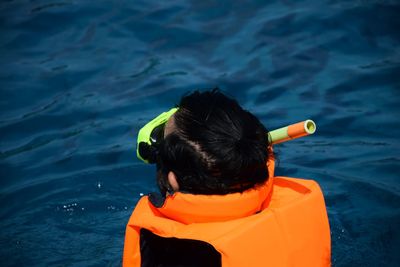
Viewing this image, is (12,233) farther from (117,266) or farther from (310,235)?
(310,235)

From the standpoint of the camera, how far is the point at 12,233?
4.11m

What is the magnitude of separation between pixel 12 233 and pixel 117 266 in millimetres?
938

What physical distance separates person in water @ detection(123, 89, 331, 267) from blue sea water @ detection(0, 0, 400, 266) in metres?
1.13

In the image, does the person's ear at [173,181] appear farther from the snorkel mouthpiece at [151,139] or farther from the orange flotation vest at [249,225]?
the snorkel mouthpiece at [151,139]

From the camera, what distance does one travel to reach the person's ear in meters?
2.32

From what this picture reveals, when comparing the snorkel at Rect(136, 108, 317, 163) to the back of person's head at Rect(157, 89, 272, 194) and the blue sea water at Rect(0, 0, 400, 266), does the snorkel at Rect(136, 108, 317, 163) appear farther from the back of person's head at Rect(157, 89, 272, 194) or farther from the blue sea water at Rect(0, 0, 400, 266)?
the blue sea water at Rect(0, 0, 400, 266)

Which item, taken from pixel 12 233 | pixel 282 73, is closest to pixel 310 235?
pixel 12 233

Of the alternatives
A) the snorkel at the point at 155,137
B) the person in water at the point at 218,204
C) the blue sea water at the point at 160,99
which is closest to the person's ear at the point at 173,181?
the person in water at the point at 218,204

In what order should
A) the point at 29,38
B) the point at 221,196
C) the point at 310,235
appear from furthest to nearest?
the point at 29,38, the point at 310,235, the point at 221,196

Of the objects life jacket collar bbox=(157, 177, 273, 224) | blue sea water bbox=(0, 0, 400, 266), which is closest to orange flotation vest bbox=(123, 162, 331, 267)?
life jacket collar bbox=(157, 177, 273, 224)

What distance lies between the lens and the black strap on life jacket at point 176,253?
239 cm

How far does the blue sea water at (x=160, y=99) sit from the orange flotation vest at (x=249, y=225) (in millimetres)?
1031

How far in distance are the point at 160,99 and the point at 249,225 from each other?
3.52 m

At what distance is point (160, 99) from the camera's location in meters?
5.76
